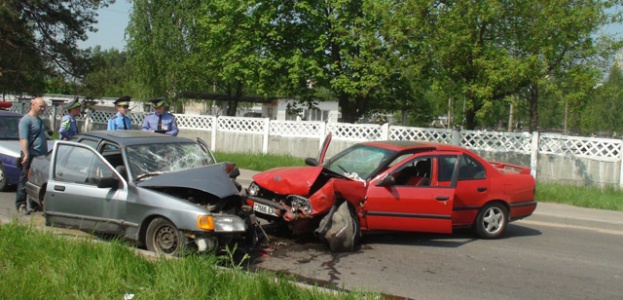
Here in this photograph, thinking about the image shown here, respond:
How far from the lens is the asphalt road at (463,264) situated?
18.9ft

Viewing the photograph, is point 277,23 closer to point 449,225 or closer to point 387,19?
point 387,19

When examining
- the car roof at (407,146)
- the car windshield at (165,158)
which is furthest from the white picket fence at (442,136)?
the car windshield at (165,158)

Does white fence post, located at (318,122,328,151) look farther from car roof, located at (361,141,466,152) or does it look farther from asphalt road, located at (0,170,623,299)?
car roof, located at (361,141,466,152)

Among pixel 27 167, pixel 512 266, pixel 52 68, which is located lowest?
pixel 512 266

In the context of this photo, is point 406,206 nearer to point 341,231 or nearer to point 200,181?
point 341,231

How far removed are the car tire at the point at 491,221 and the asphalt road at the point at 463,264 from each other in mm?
130

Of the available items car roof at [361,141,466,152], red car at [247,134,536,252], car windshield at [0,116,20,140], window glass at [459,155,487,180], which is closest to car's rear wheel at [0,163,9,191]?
car windshield at [0,116,20,140]

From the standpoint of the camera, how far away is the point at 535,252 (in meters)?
7.65

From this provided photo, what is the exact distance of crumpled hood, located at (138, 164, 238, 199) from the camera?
5879mm

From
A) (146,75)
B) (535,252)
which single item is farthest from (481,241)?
(146,75)

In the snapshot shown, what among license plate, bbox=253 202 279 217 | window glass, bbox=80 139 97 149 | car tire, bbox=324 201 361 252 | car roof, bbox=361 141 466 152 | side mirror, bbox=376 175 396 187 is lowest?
car tire, bbox=324 201 361 252

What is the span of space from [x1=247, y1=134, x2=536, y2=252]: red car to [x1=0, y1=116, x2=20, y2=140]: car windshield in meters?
6.08

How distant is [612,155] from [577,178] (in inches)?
40.0

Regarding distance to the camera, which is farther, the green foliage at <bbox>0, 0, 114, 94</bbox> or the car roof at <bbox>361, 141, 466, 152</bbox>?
the green foliage at <bbox>0, 0, 114, 94</bbox>
